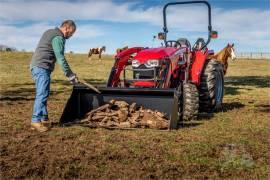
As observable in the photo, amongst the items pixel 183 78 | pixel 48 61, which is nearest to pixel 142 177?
pixel 48 61

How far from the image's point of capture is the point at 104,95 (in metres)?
9.32

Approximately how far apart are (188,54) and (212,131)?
258cm

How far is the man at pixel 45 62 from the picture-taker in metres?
8.35

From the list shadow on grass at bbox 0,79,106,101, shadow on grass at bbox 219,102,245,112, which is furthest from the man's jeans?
shadow on grass at bbox 0,79,106,101

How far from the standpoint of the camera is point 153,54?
9.61 m

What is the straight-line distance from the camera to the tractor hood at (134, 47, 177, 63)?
954 cm

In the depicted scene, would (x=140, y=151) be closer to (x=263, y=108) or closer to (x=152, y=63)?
(x=152, y=63)

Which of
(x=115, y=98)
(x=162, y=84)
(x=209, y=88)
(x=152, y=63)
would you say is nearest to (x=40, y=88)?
(x=115, y=98)

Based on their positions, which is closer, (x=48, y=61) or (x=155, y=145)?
(x=155, y=145)

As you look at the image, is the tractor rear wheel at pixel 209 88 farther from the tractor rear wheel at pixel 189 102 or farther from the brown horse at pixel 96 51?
the brown horse at pixel 96 51

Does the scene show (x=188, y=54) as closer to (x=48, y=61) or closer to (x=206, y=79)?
(x=206, y=79)

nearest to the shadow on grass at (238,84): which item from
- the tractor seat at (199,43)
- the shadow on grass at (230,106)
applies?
the shadow on grass at (230,106)

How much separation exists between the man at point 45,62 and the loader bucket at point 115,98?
2.20 ft

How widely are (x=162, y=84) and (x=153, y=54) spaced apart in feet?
2.06
